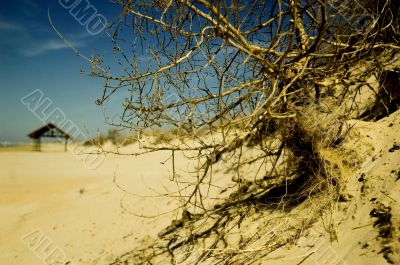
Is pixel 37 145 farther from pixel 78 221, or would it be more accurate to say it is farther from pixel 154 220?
pixel 154 220

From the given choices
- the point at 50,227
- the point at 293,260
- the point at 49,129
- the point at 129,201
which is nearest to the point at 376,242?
the point at 293,260

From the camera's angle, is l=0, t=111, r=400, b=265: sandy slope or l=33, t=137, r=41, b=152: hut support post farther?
l=33, t=137, r=41, b=152: hut support post

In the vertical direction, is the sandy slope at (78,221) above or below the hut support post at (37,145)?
below

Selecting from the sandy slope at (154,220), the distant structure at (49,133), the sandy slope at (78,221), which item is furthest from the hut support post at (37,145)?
the sandy slope at (78,221)

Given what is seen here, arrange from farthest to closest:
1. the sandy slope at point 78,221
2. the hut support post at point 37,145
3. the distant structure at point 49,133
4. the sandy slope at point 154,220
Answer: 1. the hut support post at point 37,145
2. the distant structure at point 49,133
3. the sandy slope at point 78,221
4. the sandy slope at point 154,220

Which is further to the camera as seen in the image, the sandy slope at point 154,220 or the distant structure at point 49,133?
the distant structure at point 49,133

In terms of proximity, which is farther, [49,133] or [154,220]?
[49,133]

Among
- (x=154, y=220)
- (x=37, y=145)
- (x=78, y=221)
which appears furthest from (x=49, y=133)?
(x=154, y=220)

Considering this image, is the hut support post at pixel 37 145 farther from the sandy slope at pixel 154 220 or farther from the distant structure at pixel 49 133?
the sandy slope at pixel 154 220

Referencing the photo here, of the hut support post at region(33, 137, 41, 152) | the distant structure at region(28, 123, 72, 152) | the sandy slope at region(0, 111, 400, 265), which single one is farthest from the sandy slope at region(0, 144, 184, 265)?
the hut support post at region(33, 137, 41, 152)

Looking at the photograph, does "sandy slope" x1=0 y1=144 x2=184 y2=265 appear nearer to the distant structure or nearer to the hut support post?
the distant structure

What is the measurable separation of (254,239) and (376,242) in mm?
1251

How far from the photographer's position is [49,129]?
32250 mm

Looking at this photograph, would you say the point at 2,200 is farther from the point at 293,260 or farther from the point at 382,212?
the point at 382,212
